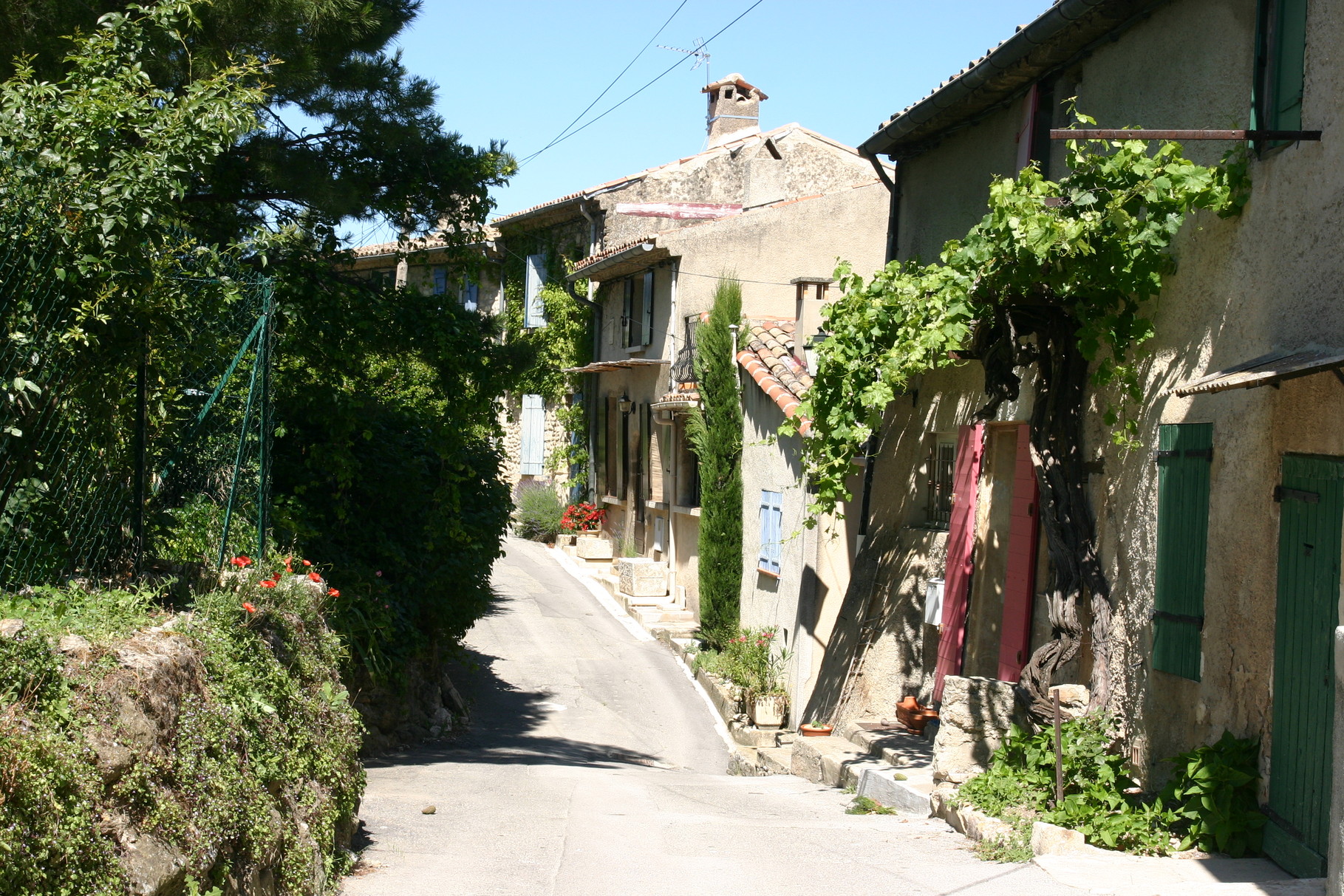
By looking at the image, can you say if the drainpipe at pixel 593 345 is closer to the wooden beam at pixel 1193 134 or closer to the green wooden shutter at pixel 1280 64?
the wooden beam at pixel 1193 134

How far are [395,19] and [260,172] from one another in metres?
1.88

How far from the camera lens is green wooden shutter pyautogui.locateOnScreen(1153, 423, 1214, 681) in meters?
6.05

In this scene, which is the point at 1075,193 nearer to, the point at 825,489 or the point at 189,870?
the point at 825,489

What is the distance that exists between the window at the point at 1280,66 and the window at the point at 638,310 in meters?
16.6

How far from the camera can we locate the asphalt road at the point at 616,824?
5645 mm

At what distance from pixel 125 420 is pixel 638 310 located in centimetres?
1798

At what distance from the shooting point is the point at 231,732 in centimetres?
455

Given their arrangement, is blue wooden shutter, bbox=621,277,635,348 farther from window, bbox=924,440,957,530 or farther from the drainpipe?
window, bbox=924,440,957,530

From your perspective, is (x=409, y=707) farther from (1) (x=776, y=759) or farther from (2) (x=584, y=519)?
(2) (x=584, y=519)

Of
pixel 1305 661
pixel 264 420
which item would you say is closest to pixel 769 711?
pixel 264 420

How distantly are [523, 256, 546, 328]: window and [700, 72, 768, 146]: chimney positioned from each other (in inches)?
199

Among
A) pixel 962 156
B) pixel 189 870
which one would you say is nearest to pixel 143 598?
pixel 189 870

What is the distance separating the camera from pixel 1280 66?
231 inches

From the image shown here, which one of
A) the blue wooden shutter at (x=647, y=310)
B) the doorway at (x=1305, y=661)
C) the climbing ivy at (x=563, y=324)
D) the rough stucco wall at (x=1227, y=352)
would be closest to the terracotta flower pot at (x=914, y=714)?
the rough stucco wall at (x=1227, y=352)
